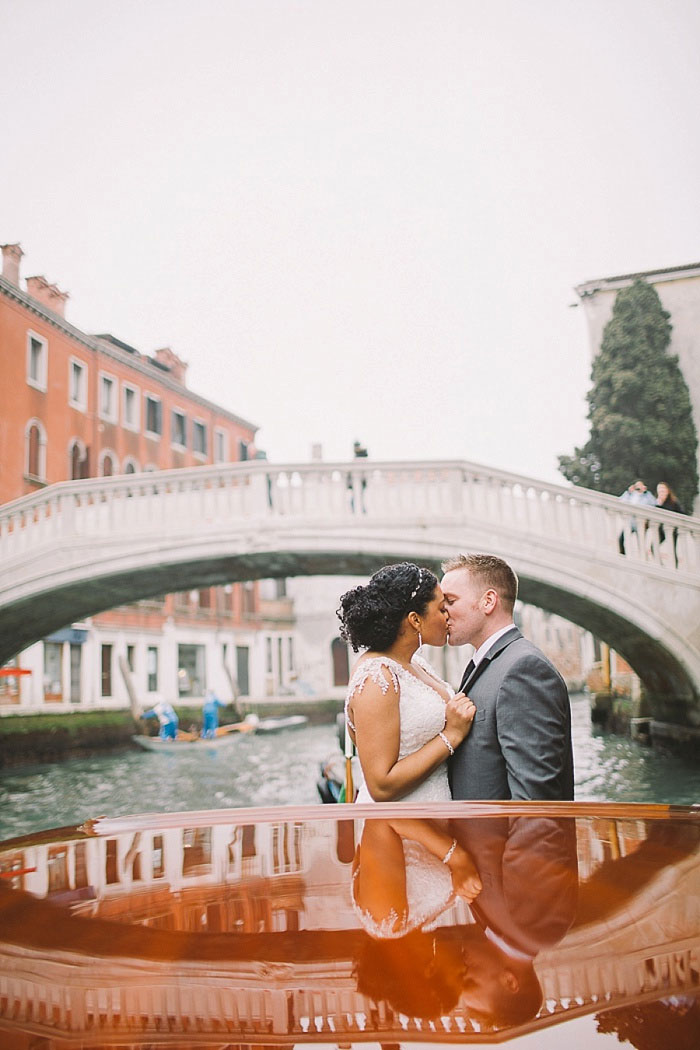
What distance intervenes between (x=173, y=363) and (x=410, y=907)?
4926 mm

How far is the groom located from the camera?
751mm

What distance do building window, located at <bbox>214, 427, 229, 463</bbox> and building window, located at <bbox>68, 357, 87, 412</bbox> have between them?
1.30 meters

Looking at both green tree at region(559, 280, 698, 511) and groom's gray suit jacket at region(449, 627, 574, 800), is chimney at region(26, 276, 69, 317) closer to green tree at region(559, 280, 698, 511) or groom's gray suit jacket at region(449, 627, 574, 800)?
green tree at region(559, 280, 698, 511)

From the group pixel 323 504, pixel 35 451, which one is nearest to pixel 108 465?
pixel 35 451

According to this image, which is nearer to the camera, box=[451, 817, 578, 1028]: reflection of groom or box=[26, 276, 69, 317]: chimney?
box=[451, 817, 578, 1028]: reflection of groom

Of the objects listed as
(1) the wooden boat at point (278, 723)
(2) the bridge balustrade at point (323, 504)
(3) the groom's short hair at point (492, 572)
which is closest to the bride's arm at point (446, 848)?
(3) the groom's short hair at point (492, 572)

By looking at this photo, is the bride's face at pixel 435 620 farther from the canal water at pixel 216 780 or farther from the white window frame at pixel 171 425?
the white window frame at pixel 171 425

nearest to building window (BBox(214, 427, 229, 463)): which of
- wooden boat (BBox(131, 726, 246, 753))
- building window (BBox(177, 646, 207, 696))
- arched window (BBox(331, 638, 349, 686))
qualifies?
wooden boat (BBox(131, 726, 246, 753))

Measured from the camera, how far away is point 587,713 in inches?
212

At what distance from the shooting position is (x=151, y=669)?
712 centimetres

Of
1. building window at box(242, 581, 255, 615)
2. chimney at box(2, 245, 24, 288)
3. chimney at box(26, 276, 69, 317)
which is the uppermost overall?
chimney at box(2, 245, 24, 288)

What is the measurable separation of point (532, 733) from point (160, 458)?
5.05 m

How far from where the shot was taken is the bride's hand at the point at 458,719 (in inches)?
31.4

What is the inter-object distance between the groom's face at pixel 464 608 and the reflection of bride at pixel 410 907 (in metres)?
0.35
